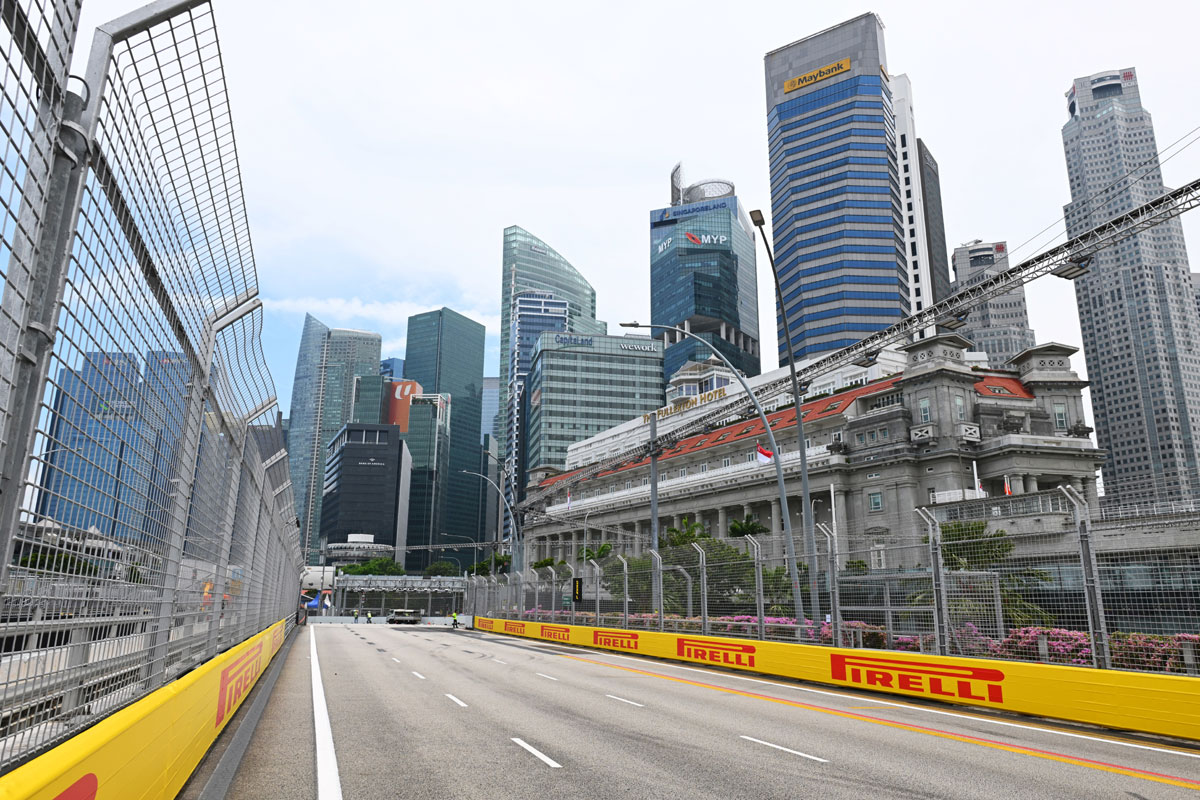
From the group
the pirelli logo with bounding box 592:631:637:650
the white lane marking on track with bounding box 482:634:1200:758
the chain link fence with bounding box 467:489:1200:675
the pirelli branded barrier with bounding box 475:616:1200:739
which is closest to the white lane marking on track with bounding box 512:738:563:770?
the white lane marking on track with bounding box 482:634:1200:758

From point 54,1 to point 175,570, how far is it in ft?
15.0

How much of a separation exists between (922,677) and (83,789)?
1514 centimetres

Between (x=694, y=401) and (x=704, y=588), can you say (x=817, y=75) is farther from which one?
(x=704, y=588)

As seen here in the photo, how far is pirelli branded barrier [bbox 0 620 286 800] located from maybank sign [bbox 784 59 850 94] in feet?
595

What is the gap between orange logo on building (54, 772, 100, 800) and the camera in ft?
10.6

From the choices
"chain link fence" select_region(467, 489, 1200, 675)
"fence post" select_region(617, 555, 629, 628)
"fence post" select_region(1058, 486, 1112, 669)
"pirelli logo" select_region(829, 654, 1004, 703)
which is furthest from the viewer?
"fence post" select_region(617, 555, 629, 628)

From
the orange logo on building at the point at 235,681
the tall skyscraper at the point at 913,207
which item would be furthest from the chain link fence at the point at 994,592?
the tall skyscraper at the point at 913,207

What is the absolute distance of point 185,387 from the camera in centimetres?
671

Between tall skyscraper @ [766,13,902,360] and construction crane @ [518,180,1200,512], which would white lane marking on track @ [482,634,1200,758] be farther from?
tall skyscraper @ [766,13,902,360]

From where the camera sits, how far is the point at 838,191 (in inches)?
6235

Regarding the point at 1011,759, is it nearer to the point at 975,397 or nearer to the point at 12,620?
the point at 12,620

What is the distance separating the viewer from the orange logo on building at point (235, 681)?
9.83m

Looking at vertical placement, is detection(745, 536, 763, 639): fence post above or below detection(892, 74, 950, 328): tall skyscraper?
below

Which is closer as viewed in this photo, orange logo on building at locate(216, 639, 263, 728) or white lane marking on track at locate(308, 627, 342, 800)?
white lane marking on track at locate(308, 627, 342, 800)
